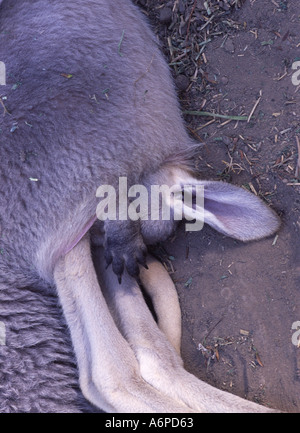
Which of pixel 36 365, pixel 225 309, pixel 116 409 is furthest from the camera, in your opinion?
pixel 225 309

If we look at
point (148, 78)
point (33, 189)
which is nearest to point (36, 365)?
point (33, 189)

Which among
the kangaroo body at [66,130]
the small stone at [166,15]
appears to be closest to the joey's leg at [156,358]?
the kangaroo body at [66,130]

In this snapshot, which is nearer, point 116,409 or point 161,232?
point 116,409

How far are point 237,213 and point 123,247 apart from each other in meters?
0.46

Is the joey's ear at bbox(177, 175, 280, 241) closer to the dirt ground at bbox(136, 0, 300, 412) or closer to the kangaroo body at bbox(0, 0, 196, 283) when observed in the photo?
the dirt ground at bbox(136, 0, 300, 412)

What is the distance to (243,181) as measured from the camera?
210 centimetres

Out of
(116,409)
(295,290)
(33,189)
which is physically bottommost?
(116,409)

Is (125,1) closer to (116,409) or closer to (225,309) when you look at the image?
(225,309)

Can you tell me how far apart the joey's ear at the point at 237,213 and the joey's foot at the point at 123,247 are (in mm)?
286

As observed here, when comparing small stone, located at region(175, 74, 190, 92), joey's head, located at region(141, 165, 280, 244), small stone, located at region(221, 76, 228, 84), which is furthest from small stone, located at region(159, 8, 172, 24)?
joey's head, located at region(141, 165, 280, 244)

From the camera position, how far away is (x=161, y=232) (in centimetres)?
208

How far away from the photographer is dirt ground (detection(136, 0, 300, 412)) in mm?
1937

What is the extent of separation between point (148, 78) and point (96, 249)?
746mm

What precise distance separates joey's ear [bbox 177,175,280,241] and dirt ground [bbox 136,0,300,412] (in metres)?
0.07
